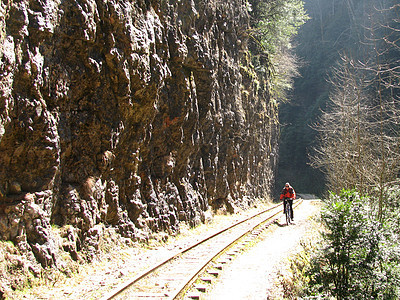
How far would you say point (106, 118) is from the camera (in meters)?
9.09

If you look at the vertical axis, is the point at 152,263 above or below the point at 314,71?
below

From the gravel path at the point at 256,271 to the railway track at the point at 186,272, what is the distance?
Answer: 11.8 inches

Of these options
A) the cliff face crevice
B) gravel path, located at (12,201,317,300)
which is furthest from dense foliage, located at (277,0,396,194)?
gravel path, located at (12,201,317,300)

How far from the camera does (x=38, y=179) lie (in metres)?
7.21

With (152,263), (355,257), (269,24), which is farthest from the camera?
(269,24)

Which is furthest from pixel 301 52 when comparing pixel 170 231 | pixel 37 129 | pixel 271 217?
pixel 37 129

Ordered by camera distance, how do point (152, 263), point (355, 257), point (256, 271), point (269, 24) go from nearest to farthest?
point (355, 257), point (256, 271), point (152, 263), point (269, 24)

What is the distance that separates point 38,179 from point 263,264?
5.86 meters

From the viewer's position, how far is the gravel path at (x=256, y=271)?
694 centimetres

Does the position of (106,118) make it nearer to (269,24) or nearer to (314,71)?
(269,24)

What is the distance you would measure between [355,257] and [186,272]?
12.0ft

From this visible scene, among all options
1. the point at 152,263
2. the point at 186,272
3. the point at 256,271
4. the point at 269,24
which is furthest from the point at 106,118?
the point at 269,24

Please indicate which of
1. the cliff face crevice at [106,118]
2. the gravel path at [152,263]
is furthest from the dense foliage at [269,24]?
the gravel path at [152,263]

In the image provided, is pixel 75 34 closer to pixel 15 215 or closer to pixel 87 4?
pixel 87 4
